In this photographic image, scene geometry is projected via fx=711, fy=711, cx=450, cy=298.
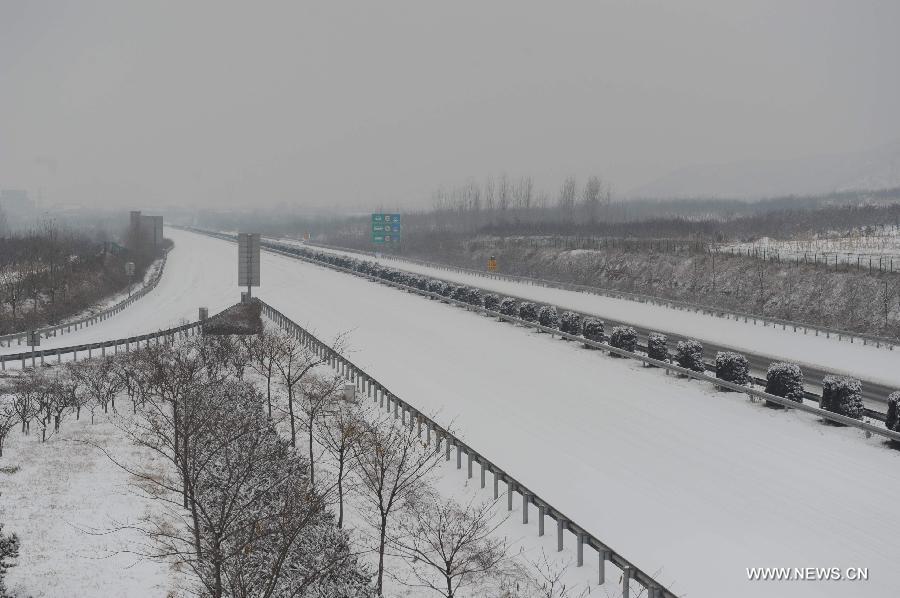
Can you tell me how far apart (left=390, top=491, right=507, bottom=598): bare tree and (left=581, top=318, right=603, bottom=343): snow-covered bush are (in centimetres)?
2458

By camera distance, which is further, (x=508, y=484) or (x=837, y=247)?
(x=837, y=247)

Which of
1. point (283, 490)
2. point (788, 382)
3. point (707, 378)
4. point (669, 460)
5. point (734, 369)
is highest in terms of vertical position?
point (788, 382)

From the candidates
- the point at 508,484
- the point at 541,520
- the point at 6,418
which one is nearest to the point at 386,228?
the point at 6,418

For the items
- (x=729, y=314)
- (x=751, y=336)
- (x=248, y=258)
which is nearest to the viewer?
(x=751, y=336)

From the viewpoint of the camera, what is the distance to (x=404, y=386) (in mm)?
34062

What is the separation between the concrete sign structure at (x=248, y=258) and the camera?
215 feet

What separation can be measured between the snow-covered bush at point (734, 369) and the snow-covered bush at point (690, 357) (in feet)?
7.72

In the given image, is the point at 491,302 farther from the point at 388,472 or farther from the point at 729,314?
the point at 388,472

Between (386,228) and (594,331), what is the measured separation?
68396 millimetres

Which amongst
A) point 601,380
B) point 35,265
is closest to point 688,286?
point 601,380

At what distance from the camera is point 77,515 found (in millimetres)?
22188

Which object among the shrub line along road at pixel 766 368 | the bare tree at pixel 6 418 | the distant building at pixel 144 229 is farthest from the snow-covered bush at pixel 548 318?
the distant building at pixel 144 229

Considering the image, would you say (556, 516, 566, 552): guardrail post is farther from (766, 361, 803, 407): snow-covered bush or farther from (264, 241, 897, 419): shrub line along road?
(264, 241, 897, 419): shrub line along road

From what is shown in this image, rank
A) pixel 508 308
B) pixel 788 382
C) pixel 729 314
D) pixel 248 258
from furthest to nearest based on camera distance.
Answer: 1. pixel 248 258
2. pixel 729 314
3. pixel 508 308
4. pixel 788 382
